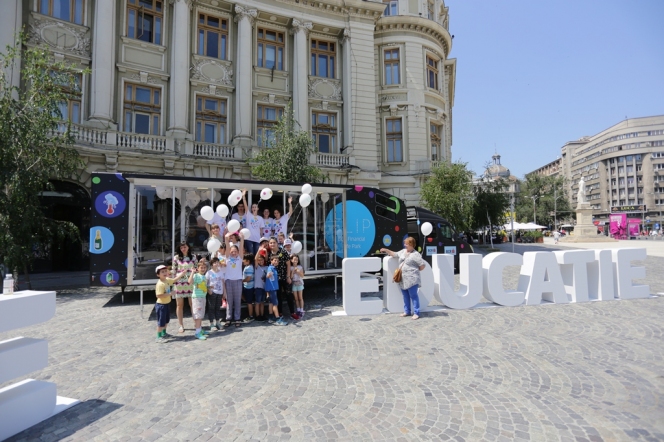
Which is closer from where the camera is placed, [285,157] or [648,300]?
[648,300]

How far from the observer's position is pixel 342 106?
2323 cm

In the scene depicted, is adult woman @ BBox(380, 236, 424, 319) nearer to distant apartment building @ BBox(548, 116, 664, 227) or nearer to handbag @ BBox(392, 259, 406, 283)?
handbag @ BBox(392, 259, 406, 283)

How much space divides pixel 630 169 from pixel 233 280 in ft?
376

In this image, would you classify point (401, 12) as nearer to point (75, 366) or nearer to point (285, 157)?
point (285, 157)

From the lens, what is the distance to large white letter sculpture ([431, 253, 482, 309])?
8297 millimetres

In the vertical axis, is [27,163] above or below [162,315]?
above

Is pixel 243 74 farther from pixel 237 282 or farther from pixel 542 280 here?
pixel 542 280

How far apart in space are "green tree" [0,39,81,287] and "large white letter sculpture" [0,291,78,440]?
949cm

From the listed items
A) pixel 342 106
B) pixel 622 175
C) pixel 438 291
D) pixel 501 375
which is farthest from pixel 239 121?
pixel 622 175

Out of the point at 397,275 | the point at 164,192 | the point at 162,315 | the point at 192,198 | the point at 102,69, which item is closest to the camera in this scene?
the point at 162,315

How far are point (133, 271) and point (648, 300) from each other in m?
12.7

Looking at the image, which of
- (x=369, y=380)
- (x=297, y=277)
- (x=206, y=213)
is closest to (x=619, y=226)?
(x=297, y=277)

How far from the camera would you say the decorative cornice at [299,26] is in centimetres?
2172

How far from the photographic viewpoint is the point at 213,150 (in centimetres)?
1922
